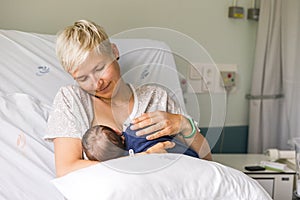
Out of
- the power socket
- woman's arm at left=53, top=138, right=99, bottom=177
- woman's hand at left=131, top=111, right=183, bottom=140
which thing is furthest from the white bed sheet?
the power socket

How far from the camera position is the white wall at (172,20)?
6.69 feet

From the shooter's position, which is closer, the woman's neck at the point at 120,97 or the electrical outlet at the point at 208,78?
the woman's neck at the point at 120,97

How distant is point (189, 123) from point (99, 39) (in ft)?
1.36

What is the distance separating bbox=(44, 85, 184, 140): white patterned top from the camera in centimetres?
136

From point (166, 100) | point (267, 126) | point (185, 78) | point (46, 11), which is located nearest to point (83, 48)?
point (166, 100)

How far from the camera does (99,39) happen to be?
1390mm

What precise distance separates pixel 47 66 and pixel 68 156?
22.8 inches

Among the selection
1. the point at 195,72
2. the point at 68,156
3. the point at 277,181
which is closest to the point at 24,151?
→ the point at 68,156

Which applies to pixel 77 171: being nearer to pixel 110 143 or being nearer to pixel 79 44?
pixel 110 143

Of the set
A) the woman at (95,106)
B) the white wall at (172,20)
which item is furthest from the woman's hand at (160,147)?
the white wall at (172,20)

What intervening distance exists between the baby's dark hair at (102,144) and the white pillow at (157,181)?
0.08m

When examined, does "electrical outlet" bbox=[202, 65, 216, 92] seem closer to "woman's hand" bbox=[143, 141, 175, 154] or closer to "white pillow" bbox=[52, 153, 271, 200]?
"woman's hand" bbox=[143, 141, 175, 154]

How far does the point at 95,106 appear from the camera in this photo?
4.83ft

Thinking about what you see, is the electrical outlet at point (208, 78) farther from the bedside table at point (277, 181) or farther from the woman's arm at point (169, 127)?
the bedside table at point (277, 181)
